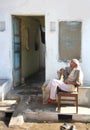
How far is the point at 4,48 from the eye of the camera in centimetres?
796

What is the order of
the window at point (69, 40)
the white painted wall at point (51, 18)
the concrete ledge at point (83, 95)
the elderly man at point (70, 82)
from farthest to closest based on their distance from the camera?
the window at point (69, 40)
the white painted wall at point (51, 18)
the concrete ledge at point (83, 95)
the elderly man at point (70, 82)

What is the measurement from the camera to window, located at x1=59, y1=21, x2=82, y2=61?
7730 millimetres

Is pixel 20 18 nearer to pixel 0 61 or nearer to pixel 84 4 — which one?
pixel 0 61

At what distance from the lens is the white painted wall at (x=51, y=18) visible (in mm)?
7613

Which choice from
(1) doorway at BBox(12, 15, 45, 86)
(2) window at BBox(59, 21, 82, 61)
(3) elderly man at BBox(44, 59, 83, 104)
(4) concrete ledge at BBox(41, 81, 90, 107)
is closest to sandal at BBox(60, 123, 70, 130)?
(3) elderly man at BBox(44, 59, 83, 104)

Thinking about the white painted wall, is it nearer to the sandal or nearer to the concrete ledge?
the concrete ledge

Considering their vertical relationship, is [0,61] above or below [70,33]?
below

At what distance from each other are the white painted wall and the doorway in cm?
29

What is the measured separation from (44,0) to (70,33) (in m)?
1.12

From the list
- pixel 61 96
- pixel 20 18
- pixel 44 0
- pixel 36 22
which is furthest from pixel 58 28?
pixel 36 22

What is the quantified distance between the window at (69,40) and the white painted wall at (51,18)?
0.37 feet

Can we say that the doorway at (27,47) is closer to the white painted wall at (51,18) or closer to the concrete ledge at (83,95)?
the white painted wall at (51,18)

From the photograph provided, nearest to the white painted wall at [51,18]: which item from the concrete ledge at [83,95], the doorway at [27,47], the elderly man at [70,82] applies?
the doorway at [27,47]

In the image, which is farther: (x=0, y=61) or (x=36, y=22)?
(x=36, y=22)
